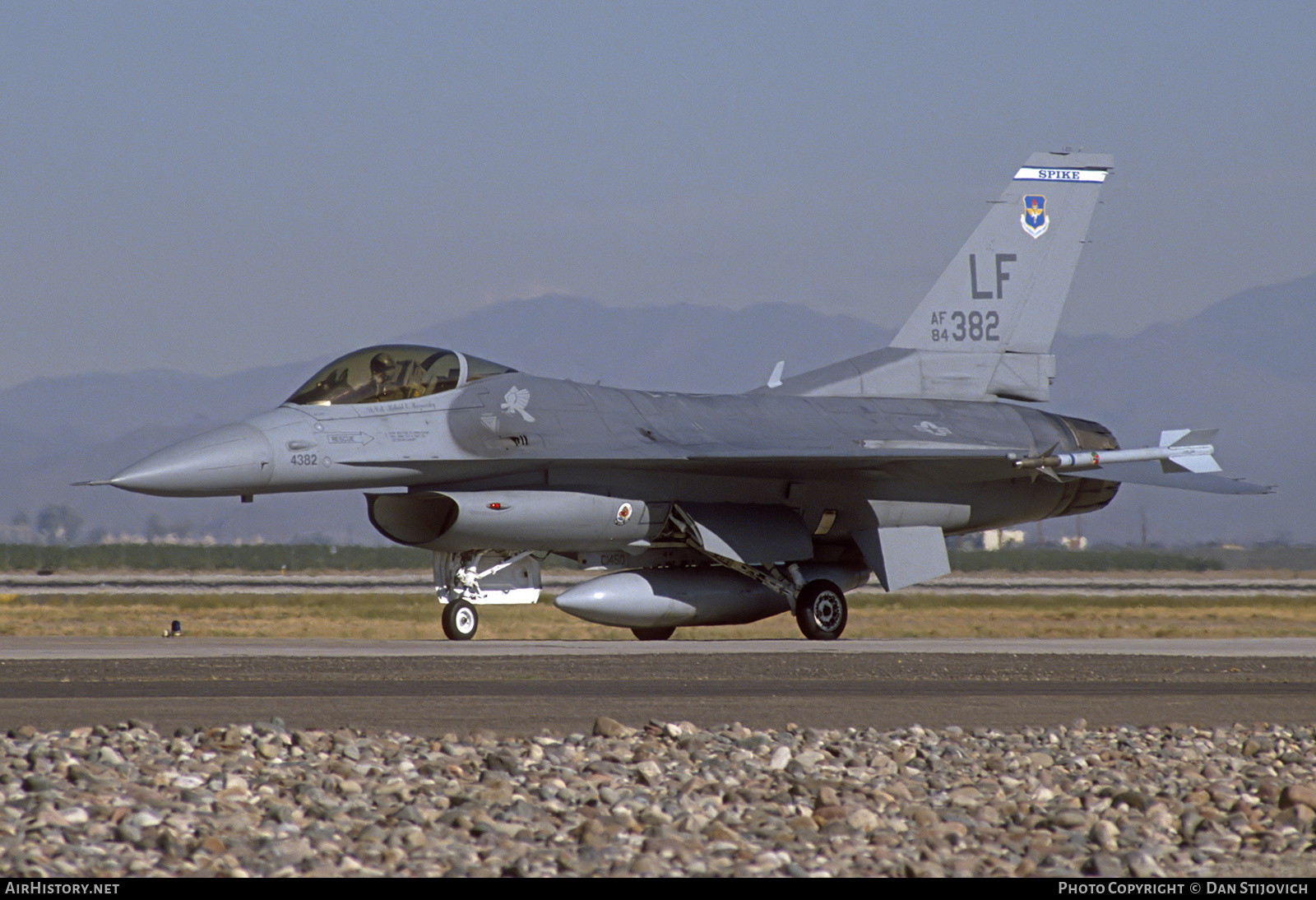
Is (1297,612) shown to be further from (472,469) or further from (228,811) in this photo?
(228,811)

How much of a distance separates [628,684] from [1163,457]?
966cm

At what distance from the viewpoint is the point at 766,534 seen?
17.8 metres

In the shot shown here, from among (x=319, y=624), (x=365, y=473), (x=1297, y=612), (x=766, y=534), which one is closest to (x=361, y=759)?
(x=365, y=473)

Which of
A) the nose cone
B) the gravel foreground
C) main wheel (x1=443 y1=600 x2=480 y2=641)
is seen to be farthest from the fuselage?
the gravel foreground

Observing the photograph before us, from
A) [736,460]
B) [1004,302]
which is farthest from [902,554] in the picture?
[1004,302]

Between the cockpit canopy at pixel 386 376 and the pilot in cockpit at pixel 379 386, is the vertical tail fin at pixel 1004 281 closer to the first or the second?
the cockpit canopy at pixel 386 376

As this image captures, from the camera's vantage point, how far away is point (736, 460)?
17.1 metres

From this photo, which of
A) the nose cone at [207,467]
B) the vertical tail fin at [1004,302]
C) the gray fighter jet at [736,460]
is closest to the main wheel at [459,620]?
the gray fighter jet at [736,460]

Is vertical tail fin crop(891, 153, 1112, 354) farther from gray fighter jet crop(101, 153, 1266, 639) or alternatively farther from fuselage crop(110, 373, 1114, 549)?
fuselage crop(110, 373, 1114, 549)

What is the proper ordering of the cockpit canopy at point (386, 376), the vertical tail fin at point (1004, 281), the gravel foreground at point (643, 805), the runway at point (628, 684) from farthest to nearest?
the vertical tail fin at point (1004, 281)
the cockpit canopy at point (386, 376)
the runway at point (628, 684)
the gravel foreground at point (643, 805)

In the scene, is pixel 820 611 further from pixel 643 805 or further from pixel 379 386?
pixel 643 805

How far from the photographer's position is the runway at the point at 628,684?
877 centimetres

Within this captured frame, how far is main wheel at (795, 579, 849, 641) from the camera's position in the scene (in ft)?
58.7

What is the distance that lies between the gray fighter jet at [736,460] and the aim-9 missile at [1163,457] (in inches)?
1.1
